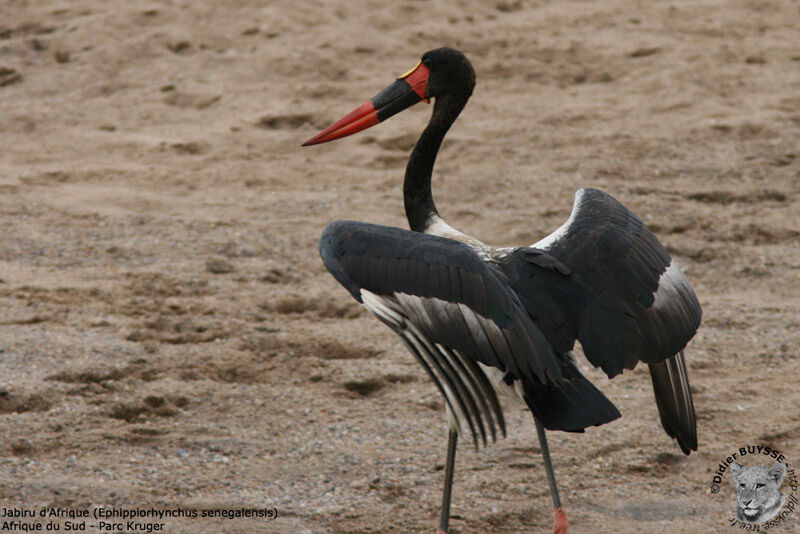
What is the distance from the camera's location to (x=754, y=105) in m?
7.60

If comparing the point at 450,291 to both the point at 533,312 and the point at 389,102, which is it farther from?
the point at 389,102

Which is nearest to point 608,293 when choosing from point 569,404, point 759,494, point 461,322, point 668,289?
point 668,289

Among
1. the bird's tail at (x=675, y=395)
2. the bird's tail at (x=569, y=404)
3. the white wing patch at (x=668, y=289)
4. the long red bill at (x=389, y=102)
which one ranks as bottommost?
the bird's tail at (x=675, y=395)

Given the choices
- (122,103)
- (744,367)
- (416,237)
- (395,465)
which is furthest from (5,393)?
(122,103)

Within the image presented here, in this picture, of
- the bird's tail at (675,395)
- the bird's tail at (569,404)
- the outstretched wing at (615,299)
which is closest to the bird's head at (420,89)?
the outstretched wing at (615,299)

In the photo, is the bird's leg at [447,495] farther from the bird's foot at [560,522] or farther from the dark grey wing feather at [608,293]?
the dark grey wing feather at [608,293]

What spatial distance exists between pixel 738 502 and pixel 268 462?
66.7 inches

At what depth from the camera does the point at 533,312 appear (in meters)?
3.44

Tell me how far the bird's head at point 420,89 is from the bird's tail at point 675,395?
1452mm

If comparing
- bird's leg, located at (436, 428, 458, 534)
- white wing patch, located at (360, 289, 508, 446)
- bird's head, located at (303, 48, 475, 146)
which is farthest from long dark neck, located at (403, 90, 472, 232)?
bird's leg, located at (436, 428, 458, 534)

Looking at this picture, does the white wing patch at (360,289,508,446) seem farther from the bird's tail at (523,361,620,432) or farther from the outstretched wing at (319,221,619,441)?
the bird's tail at (523,361,620,432)

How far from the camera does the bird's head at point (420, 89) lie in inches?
181

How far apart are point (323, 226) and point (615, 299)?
2.94 metres

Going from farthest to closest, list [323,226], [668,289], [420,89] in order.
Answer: [323,226] < [420,89] < [668,289]
